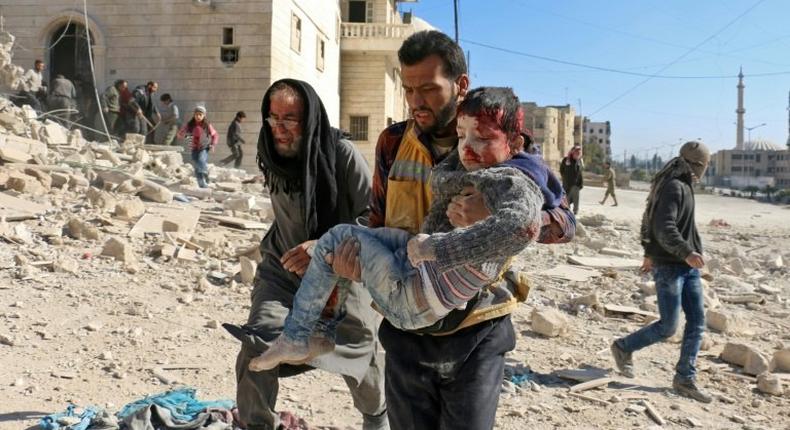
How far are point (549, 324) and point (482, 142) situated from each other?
14.0ft

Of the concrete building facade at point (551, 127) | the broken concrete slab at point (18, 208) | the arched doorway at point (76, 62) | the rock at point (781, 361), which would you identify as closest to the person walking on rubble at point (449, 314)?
the rock at point (781, 361)

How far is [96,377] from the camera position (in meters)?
3.96

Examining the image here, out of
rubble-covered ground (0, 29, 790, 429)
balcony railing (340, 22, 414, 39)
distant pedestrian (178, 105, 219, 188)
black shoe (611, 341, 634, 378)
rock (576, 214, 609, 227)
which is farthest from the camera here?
balcony railing (340, 22, 414, 39)

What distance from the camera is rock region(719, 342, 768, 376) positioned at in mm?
4871

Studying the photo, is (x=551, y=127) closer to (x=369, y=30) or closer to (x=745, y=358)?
(x=369, y=30)

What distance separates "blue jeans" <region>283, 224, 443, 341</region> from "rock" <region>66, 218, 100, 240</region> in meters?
5.63

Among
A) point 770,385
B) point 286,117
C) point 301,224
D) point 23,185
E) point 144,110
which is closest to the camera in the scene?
point 286,117

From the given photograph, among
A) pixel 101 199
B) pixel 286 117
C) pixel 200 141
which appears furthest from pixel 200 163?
pixel 286 117

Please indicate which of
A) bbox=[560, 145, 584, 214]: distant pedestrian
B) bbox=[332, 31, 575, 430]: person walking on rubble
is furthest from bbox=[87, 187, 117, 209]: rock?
bbox=[560, 145, 584, 214]: distant pedestrian

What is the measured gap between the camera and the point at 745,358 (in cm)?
504

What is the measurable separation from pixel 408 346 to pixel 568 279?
21.9 ft

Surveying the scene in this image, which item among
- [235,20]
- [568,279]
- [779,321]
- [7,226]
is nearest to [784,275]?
[779,321]

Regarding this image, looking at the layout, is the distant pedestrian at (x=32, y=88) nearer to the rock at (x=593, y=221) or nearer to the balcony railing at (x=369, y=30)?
the rock at (x=593, y=221)

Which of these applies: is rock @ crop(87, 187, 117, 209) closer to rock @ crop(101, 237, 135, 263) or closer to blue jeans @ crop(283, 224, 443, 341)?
rock @ crop(101, 237, 135, 263)
